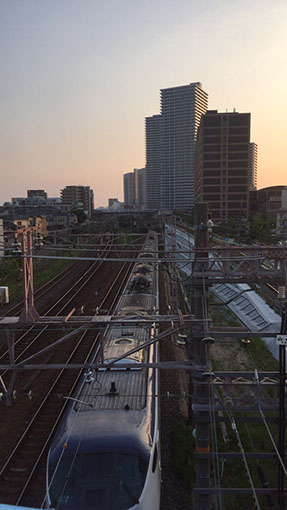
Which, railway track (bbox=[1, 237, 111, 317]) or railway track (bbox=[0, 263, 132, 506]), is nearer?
railway track (bbox=[0, 263, 132, 506])

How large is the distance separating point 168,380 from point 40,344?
679cm

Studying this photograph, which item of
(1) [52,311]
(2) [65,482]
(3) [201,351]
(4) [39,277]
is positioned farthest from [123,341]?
(4) [39,277]

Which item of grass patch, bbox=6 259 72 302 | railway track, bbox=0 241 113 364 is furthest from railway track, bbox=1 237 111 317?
railway track, bbox=0 241 113 364

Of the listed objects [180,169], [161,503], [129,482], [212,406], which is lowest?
[161,503]

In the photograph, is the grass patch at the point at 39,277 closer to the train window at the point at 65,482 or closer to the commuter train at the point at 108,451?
the commuter train at the point at 108,451

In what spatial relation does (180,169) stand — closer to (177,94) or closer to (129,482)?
(177,94)

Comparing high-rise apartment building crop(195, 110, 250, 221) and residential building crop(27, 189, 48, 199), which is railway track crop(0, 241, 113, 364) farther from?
residential building crop(27, 189, 48, 199)

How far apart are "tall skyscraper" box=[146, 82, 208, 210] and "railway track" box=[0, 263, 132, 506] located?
151m

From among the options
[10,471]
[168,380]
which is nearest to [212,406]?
[10,471]

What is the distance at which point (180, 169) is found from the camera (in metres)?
179

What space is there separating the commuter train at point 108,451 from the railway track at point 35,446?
217 cm

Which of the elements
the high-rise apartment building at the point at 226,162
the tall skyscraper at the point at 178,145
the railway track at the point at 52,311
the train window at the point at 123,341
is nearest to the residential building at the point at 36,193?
the tall skyscraper at the point at 178,145

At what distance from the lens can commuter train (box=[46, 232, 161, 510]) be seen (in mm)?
6496

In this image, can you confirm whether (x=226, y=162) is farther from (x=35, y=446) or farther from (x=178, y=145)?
(x=178, y=145)
